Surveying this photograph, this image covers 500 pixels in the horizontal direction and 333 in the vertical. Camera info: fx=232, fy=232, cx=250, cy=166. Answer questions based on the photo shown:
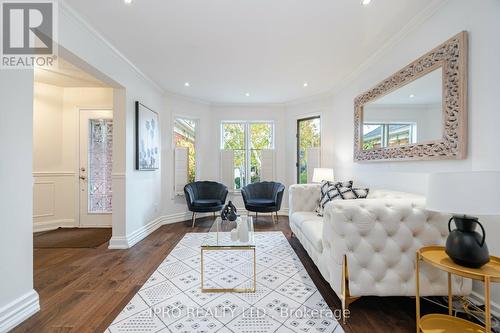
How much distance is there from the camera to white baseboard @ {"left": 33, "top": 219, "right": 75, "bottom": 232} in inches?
159

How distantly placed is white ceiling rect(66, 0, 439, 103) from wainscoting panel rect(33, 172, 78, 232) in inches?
100

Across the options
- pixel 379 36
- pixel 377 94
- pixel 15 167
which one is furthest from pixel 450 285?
pixel 15 167

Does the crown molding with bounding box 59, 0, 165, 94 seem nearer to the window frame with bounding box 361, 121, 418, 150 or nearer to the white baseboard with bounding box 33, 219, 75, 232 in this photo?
the white baseboard with bounding box 33, 219, 75, 232

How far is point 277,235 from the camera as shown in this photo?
12.4 feet

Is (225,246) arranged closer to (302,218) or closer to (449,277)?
(302,218)

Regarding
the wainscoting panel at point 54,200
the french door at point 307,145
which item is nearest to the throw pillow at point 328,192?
the french door at point 307,145

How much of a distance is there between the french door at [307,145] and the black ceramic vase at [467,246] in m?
3.36

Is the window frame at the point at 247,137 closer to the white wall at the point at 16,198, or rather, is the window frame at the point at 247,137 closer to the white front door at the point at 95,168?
the white front door at the point at 95,168

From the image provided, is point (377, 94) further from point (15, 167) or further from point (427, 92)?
point (15, 167)

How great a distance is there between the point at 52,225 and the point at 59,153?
1.30 meters

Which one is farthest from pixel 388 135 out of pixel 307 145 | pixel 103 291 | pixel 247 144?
pixel 103 291

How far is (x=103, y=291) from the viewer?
2.11m

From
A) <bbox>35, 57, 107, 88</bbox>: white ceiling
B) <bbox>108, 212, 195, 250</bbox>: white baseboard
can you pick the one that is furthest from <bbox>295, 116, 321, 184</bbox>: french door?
→ <bbox>35, 57, 107, 88</bbox>: white ceiling

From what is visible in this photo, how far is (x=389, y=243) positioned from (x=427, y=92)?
1.51m
